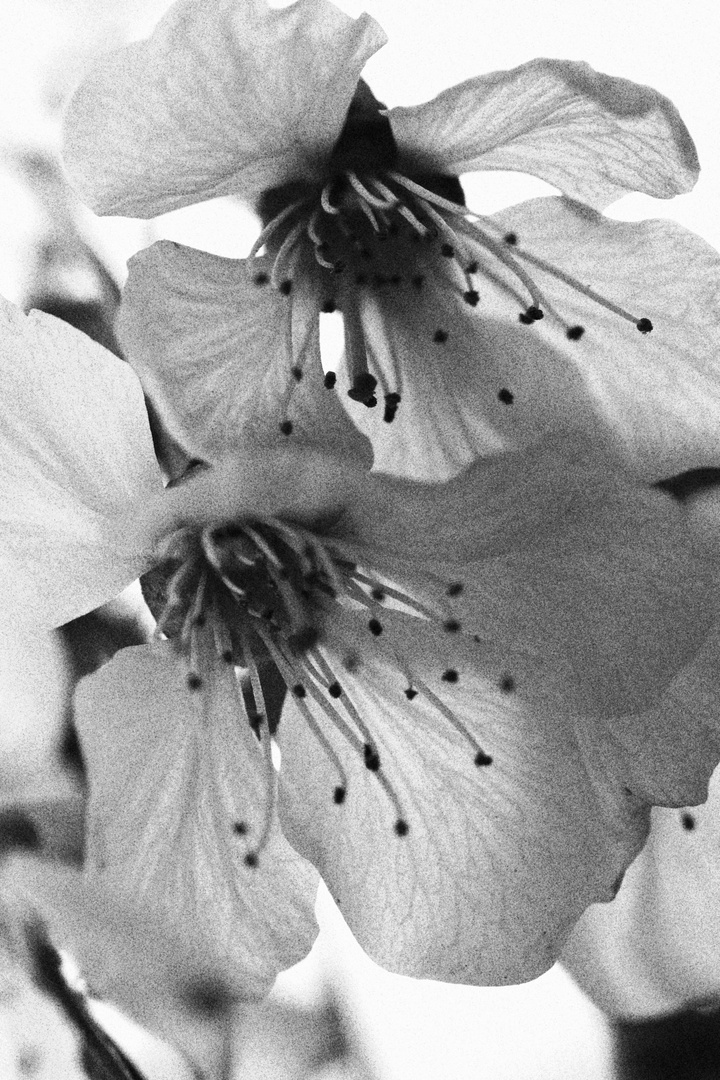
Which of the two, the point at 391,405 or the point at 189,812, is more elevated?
the point at 391,405

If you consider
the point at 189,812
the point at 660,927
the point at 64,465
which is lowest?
the point at 660,927

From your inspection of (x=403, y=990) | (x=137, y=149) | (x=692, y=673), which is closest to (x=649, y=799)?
(x=692, y=673)

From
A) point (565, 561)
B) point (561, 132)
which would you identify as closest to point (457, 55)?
point (561, 132)

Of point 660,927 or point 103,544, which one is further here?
point 660,927

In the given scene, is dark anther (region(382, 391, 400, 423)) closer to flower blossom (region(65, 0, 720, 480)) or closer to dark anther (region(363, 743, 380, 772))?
flower blossom (region(65, 0, 720, 480))

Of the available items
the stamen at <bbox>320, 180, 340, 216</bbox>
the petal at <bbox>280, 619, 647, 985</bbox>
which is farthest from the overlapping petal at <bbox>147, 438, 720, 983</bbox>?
the stamen at <bbox>320, 180, 340, 216</bbox>

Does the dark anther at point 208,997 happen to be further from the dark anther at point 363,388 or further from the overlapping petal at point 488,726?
the dark anther at point 363,388

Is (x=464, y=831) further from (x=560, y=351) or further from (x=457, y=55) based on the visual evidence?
(x=457, y=55)
